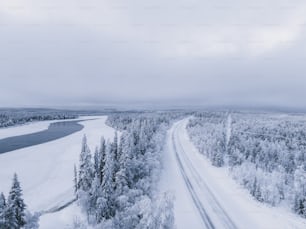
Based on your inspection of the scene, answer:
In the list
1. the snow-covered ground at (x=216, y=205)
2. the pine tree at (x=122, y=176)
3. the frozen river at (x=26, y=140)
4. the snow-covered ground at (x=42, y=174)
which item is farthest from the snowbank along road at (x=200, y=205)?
the frozen river at (x=26, y=140)

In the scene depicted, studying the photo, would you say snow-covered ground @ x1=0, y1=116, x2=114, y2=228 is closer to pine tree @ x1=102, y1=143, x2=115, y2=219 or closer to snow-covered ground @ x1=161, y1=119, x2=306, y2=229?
pine tree @ x1=102, y1=143, x2=115, y2=219

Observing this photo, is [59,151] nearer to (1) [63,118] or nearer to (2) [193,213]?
(2) [193,213]

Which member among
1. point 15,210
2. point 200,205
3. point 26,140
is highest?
point 15,210

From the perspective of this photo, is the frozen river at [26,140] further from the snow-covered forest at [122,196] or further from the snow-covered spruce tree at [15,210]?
the snow-covered spruce tree at [15,210]

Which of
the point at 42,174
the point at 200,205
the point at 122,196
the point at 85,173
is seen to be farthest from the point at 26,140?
the point at 200,205

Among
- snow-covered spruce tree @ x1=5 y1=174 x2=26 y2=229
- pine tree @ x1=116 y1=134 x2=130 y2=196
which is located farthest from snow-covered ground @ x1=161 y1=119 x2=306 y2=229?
snow-covered spruce tree @ x1=5 y1=174 x2=26 y2=229

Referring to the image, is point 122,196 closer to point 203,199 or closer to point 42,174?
point 203,199

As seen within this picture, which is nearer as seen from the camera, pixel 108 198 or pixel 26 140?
pixel 108 198
